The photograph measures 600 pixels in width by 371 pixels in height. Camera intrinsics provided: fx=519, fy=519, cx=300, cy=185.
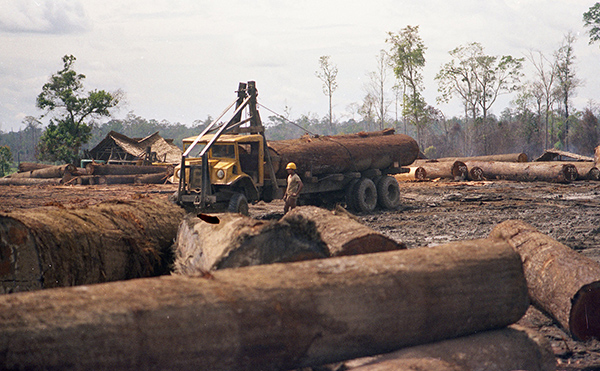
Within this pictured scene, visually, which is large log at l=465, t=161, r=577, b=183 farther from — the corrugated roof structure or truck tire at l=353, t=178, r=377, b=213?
the corrugated roof structure

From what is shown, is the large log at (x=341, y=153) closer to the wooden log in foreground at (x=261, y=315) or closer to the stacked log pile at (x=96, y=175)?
the wooden log in foreground at (x=261, y=315)

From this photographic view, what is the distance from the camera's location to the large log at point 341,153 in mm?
13297

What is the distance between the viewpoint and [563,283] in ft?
17.0

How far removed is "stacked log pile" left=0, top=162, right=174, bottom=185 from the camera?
2758 cm

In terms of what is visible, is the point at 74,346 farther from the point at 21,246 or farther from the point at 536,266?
the point at 536,266

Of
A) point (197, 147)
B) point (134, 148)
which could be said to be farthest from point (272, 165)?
point (134, 148)

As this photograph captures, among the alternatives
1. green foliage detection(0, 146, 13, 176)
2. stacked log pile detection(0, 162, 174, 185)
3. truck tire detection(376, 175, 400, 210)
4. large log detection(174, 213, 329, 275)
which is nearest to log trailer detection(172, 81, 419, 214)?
truck tire detection(376, 175, 400, 210)

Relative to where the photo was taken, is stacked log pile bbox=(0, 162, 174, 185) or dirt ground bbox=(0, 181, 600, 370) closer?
dirt ground bbox=(0, 181, 600, 370)

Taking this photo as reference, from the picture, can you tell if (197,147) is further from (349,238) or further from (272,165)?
(349,238)

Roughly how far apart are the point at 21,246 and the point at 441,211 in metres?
11.8

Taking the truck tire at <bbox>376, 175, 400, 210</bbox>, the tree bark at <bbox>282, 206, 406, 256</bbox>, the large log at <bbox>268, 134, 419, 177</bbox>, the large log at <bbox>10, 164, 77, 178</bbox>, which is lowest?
the truck tire at <bbox>376, 175, 400, 210</bbox>

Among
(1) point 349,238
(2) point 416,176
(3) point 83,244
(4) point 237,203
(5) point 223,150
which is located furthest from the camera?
(2) point 416,176

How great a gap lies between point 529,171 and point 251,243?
22.3 metres

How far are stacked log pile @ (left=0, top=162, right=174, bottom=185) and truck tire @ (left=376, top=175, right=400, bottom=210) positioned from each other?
16.0m
